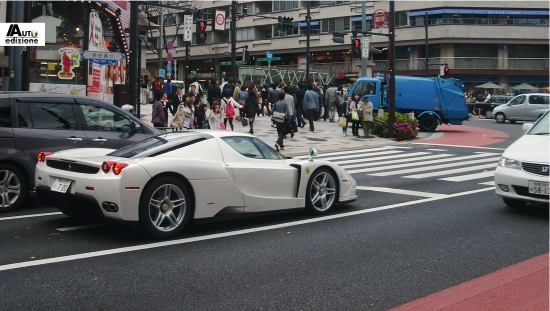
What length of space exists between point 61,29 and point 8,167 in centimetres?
1310

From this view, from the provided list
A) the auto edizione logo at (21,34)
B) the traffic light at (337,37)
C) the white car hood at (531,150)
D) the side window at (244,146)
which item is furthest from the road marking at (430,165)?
the traffic light at (337,37)

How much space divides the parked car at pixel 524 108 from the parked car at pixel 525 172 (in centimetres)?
2624

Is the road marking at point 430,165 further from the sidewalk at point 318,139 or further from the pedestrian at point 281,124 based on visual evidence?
the pedestrian at point 281,124

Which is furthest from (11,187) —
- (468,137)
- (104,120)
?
(468,137)

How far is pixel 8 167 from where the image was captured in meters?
9.07

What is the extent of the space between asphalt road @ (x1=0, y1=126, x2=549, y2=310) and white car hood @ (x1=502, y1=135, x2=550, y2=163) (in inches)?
34.9

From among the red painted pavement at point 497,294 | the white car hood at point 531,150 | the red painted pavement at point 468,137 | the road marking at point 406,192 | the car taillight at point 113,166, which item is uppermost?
the red painted pavement at point 468,137

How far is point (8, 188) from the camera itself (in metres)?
9.10

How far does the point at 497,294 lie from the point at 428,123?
23387mm

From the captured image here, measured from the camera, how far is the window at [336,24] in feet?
216

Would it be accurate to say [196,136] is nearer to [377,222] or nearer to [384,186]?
[377,222]

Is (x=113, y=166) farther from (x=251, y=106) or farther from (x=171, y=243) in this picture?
(x=251, y=106)

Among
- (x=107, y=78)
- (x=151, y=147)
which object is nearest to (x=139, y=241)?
(x=151, y=147)

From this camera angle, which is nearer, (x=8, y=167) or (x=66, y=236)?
(x=66, y=236)
